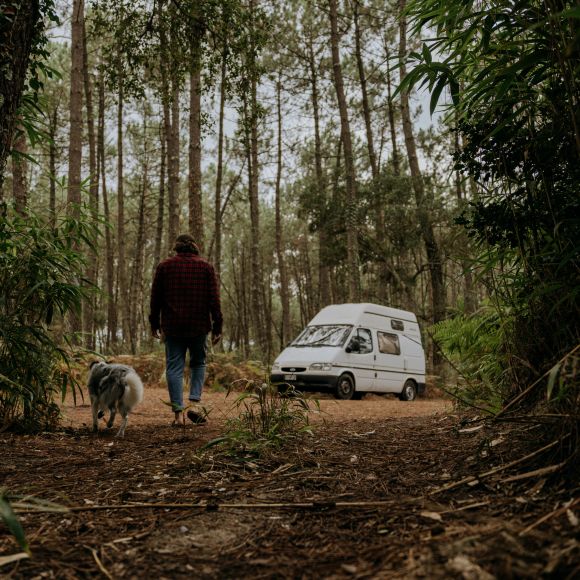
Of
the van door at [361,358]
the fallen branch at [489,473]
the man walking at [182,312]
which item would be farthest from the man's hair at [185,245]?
the van door at [361,358]

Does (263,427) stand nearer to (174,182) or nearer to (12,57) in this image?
(12,57)

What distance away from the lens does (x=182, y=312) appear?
603 centimetres

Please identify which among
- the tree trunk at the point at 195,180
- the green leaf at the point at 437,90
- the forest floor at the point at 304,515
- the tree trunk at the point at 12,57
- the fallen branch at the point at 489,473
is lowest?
the forest floor at the point at 304,515

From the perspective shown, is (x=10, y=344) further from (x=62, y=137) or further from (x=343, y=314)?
(x=62, y=137)

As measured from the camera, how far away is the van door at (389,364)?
1367cm

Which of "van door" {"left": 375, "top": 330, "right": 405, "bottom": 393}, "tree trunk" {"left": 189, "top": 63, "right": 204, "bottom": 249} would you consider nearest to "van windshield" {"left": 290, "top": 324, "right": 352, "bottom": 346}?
"van door" {"left": 375, "top": 330, "right": 405, "bottom": 393}

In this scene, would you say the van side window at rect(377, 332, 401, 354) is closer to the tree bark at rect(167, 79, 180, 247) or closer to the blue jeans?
the tree bark at rect(167, 79, 180, 247)

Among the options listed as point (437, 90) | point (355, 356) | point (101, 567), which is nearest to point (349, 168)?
point (355, 356)

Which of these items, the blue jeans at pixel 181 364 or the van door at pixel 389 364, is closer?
the blue jeans at pixel 181 364

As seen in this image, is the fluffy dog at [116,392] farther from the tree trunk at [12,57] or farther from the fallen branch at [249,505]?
the fallen branch at [249,505]

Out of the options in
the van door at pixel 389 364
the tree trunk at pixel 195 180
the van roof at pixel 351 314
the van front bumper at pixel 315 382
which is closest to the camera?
the van front bumper at pixel 315 382

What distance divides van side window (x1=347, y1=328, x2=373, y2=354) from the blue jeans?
693 cm

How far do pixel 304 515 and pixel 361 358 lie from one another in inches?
425

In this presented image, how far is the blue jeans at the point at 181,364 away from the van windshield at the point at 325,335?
22.1ft
